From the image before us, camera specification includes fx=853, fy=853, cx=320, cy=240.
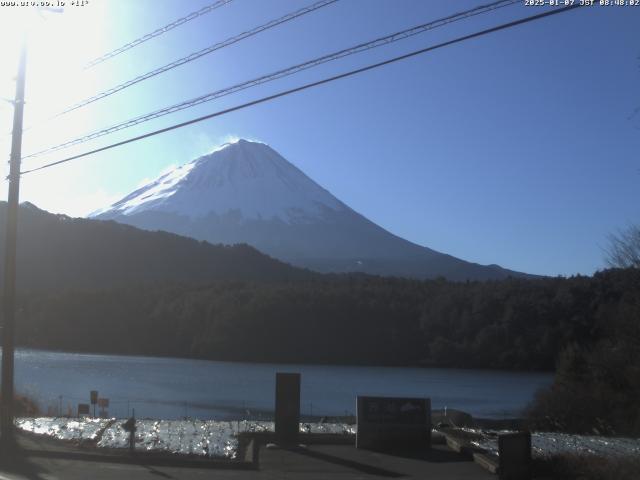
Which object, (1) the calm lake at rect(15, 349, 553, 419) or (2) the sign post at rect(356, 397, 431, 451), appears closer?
(2) the sign post at rect(356, 397, 431, 451)

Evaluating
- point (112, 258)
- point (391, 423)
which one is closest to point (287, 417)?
point (391, 423)

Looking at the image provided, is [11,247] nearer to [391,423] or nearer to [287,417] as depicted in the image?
[287,417]

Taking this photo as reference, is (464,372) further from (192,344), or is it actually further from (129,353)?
(129,353)

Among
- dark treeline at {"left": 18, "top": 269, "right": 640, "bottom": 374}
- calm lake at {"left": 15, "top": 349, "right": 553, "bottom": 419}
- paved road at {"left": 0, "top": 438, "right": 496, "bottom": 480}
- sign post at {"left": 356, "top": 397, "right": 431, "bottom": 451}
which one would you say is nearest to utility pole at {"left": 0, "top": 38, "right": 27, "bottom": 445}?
paved road at {"left": 0, "top": 438, "right": 496, "bottom": 480}

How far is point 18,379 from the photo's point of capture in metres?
42.6

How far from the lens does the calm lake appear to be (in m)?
34.6

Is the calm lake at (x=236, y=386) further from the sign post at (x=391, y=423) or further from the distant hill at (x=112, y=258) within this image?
the distant hill at (x=112, y=258)

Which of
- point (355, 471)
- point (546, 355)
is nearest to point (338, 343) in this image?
point (546, 355)

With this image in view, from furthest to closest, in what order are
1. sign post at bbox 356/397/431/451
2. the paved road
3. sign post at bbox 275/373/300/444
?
1. sign post at bbox 275/373/300/444
2. sign post at bbox 356/397/431/451
3. the paved road

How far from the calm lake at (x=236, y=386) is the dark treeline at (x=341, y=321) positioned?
2099mm

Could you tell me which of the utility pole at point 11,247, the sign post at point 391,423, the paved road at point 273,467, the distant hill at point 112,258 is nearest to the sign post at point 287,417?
the paved road at point 273,467

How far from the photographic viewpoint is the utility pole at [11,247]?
17094 mm

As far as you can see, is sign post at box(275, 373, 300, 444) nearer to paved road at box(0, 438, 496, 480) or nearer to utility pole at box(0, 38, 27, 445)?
paved road at box(0, 438, 496, 480)

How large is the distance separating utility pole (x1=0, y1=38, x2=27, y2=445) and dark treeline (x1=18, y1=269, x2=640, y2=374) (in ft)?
84.2
